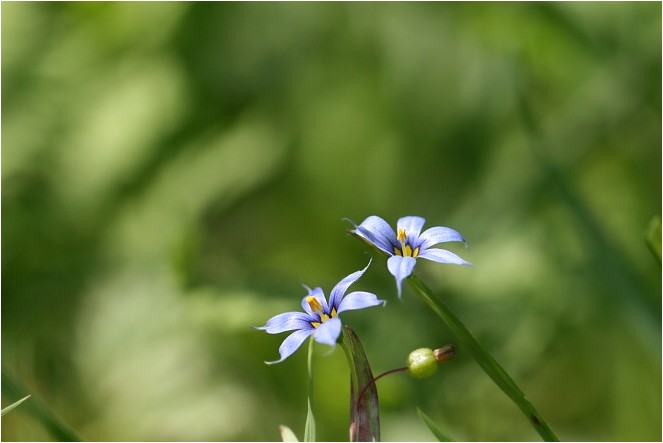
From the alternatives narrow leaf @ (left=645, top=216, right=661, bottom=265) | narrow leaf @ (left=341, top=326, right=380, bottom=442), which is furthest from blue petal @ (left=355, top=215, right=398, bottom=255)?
narrow leaf @ (left=645, top=216, right=661, bottom=265)

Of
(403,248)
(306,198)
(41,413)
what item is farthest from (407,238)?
(306,198)

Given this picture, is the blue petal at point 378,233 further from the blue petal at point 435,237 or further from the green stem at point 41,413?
the green stem at point 41,413

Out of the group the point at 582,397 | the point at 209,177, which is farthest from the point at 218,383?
the point at 582,397

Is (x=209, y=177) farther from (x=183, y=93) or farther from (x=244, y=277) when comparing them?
(x=244, y=277)

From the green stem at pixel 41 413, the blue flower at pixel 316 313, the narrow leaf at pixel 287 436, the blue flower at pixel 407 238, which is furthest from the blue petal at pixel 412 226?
the green stem at pixel 41 413

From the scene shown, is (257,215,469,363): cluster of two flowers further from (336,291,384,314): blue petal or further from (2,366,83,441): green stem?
(2,366,83,441): green stem
